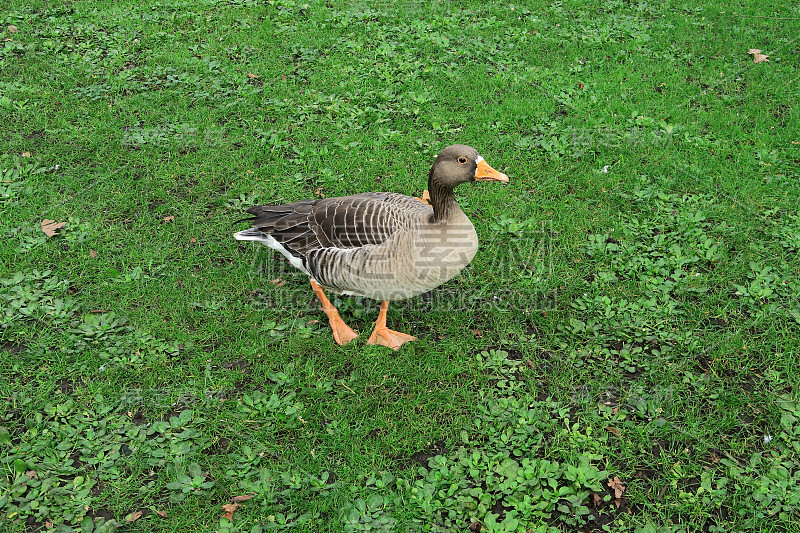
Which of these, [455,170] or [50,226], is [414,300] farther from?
[50,226]

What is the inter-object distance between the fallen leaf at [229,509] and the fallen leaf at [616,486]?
7.59 feet

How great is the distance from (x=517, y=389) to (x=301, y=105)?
4.53 metres

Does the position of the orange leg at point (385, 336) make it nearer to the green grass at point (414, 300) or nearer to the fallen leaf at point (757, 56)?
the green grass at point (414, 300)

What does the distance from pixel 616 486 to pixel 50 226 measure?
17.3 feet

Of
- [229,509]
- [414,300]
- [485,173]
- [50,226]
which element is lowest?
[229,509]

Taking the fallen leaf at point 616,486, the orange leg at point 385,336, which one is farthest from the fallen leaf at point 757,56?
the fallen leaf at point 616,486

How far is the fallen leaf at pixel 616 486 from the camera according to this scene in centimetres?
337

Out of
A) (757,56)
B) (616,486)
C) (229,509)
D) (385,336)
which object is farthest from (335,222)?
(757,56)

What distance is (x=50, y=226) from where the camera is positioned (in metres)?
5.18

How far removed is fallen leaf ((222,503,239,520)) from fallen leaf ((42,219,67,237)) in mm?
3283

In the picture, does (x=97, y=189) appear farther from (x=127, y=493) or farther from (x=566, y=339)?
(x=566, y=339)

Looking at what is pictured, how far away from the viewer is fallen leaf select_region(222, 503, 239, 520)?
130 inches

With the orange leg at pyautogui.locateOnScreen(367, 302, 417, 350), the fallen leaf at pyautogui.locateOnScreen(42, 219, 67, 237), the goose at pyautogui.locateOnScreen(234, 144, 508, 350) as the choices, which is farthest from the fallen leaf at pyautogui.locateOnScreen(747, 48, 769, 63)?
the fallen leaf at pyautogui.locateOnScreen(42, 219, 67, 237)

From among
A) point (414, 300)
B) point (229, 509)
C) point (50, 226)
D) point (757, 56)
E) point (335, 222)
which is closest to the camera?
point (229, 509)
